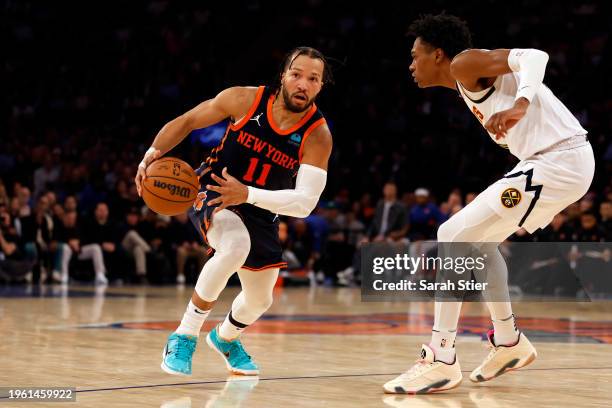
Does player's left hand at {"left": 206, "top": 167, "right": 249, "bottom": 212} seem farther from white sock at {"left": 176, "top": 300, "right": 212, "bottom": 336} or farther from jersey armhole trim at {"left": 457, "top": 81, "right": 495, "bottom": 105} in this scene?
jersey armhole trim at {"left": 457, "top": 81, "right": 495, "bottom": 105}

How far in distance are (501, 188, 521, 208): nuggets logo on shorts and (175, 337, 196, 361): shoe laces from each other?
6.28 feet

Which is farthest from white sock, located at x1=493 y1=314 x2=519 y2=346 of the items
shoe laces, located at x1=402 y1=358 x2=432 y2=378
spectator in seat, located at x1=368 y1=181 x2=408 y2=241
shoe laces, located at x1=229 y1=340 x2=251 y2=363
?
spectator in seat, located at x1=368 y1=181 x2=408 y2=241

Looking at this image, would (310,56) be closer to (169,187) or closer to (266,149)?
(266,149)

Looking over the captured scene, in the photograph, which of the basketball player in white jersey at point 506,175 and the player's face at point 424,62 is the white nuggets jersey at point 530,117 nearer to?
the basketball player in white jersey at point 506,175

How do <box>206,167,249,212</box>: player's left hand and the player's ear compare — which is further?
the player's ear

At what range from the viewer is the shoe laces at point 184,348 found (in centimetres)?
571

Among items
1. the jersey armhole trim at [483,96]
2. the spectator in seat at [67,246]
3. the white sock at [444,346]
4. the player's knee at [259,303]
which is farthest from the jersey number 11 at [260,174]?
the spectator in seat at [67,246]

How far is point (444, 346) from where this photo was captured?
5.50 m

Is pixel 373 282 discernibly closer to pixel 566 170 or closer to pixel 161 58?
pixel 161 58

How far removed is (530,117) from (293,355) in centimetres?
244

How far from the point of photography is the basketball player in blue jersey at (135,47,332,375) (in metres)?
5.85

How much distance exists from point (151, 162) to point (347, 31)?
17024 mm

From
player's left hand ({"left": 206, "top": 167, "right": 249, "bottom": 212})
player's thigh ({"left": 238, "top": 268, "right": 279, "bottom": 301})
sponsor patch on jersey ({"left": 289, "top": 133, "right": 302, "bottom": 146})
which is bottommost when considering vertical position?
player's thigh ({"left": 238, "top": 268, "right": 279, "bottom": 301})

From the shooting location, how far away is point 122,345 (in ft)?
24.0
